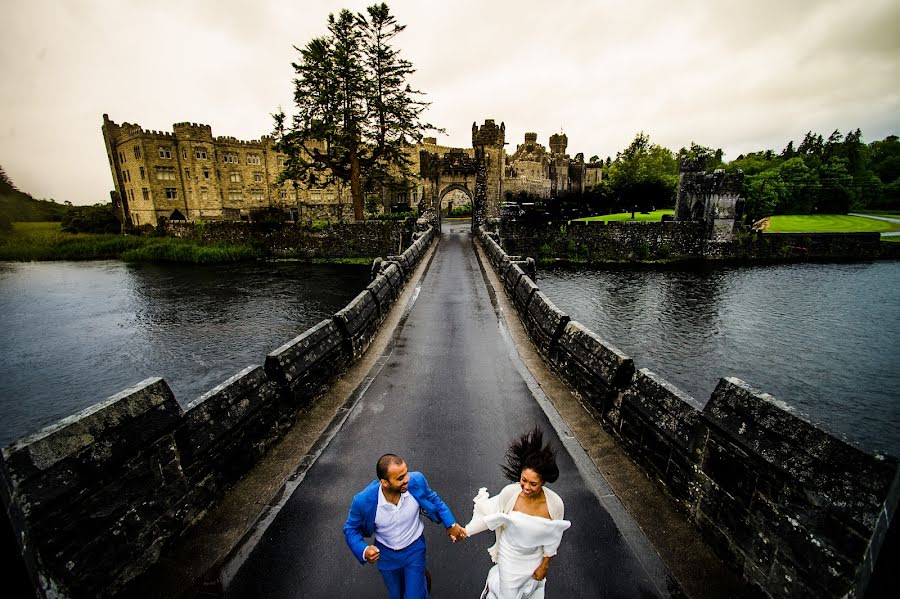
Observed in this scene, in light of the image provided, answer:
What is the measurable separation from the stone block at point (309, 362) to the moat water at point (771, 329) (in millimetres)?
8438

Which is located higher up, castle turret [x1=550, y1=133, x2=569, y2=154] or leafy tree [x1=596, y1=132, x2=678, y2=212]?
castle turret [x1=550, y1=133, x2=569, y2=154]

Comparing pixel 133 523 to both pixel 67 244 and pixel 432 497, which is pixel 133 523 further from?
pixel 67 244

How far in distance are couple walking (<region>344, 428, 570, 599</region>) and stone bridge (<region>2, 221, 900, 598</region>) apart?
0.52 metres

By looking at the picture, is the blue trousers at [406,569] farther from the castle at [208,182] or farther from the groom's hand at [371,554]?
the castle at [208,182]

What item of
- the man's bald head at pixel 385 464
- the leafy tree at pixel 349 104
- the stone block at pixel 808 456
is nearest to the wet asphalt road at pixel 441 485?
the man's bald head at pixel 385 464

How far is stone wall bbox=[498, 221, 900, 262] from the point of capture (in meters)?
36.7

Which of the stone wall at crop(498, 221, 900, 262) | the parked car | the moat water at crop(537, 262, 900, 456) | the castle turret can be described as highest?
the castle turret

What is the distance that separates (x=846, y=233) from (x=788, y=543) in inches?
2026

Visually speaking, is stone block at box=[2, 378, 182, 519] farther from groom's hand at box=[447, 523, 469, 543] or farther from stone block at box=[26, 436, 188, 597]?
groom's hand at box=[447, 523, 469, 543]

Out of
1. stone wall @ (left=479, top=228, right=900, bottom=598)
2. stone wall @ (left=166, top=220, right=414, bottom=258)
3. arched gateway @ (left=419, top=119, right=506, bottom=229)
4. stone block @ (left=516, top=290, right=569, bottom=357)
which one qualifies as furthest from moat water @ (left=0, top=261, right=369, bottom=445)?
stone wall @ (left=479, top=228, right=900, bottom=598)

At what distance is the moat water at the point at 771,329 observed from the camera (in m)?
13.1

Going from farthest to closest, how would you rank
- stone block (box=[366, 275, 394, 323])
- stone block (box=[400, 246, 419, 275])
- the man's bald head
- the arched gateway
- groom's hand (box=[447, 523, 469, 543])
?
the arched gateway → stone block (box=[400, 246, 419, 275]) → stone block (box=[366, 275, 394, 323]) → groom's hand (box=[447, 523, 469, 543]) → the man's bald head

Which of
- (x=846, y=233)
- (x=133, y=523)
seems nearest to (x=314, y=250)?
(x=133, y=523)

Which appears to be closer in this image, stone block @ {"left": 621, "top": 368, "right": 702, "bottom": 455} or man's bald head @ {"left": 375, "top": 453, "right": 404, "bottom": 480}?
man's bald head @ {"left": 375, "top": 453, "right": 404, "bottom": 480}
